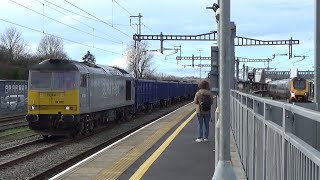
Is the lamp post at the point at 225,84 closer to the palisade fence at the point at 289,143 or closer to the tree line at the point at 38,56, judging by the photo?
the palisade fence at the point at 289,143

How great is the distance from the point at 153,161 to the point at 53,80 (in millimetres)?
9416

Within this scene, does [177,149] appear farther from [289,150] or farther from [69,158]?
[289,150]

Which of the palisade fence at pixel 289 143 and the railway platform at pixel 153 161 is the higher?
the palisade fence at pixel 289 143

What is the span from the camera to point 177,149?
1263 centimetres

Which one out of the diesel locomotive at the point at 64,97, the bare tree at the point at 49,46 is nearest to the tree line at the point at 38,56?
the bare tree at the point at 49,46

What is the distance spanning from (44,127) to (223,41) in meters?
13.7

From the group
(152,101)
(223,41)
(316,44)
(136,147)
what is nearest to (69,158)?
(136,147)

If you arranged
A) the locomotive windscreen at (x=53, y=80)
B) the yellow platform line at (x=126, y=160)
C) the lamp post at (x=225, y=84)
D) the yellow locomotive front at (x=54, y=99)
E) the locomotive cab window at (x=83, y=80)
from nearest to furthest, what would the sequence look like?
the lamp post at (x=225, y=84) → the yellow platform line at (x=126, y=160) → the yellow locomotive front at (x=54, y=99) → the locomotive windscreen at (x=53, y=80) → the locomotive cab window at (x=83, y=80)

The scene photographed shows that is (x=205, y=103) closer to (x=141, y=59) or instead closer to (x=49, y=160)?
(x=49, y=160)

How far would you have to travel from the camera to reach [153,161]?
10727 millimetres

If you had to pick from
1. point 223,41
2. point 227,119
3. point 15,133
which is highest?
point 223,41

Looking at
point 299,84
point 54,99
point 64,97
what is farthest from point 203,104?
point 299,84

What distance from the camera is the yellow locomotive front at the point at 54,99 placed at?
18.5 meters

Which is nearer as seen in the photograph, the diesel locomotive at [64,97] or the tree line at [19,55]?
the diesel locomotive at [64,97]
